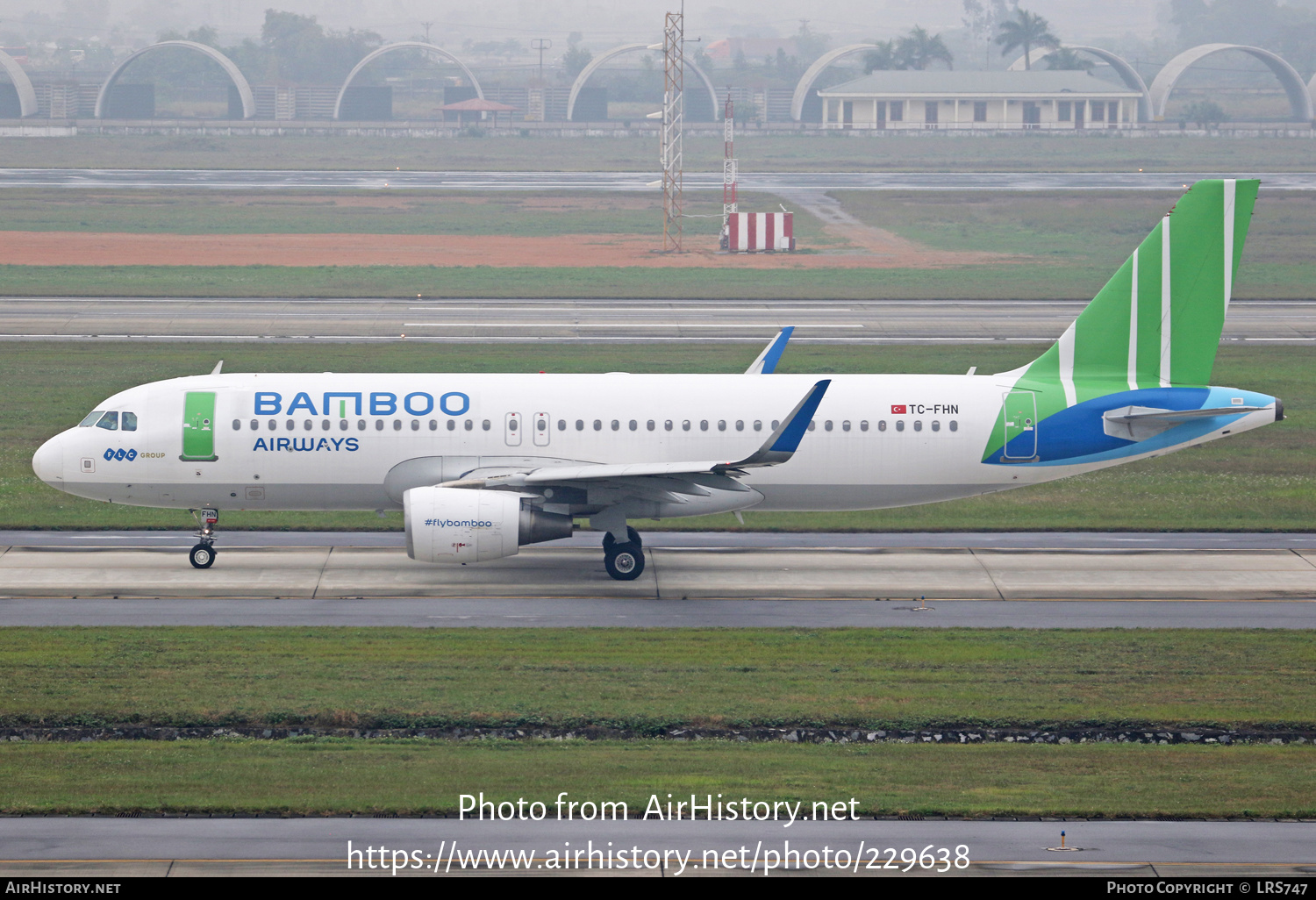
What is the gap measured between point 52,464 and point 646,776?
19418 millimetres

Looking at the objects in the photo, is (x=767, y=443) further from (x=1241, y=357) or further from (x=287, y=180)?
(x=287, y=180)

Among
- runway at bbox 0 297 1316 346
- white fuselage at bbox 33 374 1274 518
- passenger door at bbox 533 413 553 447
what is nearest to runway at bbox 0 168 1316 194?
runway at bbox 0 297 1316 346

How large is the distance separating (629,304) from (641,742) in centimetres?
5447

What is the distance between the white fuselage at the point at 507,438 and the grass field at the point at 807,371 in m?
4.45

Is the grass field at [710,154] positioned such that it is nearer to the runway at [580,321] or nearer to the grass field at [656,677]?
the runway at [580,321]

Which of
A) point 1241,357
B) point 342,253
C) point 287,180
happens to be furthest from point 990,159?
point 1241,357

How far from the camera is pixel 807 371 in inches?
2213

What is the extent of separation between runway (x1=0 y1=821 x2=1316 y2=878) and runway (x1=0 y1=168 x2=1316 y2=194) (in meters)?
116

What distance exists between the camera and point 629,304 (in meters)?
75.9

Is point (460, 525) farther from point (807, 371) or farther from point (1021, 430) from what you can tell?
point (807, 371)

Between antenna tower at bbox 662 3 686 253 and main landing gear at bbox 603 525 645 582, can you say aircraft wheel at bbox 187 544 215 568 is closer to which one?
main landing gear at bbox 603 525 645 582

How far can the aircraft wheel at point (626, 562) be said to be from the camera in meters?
33.2

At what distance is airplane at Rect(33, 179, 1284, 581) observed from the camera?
33594 mm

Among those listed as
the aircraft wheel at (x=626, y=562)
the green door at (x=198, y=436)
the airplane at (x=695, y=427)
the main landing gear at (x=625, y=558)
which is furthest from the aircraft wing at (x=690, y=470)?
the green door at (x=198, y=436)
